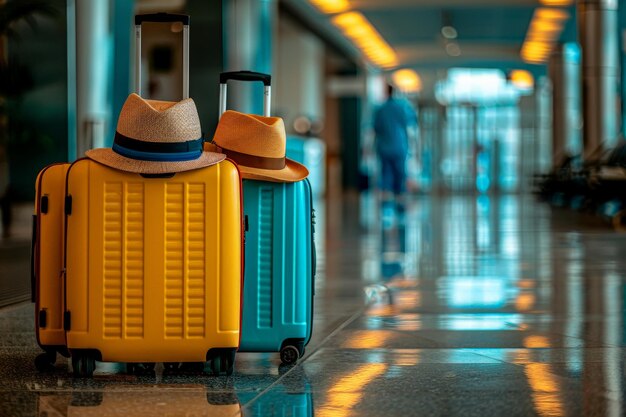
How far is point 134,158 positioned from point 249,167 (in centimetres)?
46

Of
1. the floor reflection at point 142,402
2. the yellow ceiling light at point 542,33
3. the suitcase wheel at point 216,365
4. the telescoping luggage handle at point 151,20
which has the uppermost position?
the yellow ceiling light at point 542,33

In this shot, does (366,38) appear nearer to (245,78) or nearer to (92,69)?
(92,69)

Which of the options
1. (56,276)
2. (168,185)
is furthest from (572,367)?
(56,276)

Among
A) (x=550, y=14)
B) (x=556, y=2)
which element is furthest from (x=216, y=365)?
(x=550, y=14)

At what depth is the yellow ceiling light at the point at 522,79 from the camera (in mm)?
42469

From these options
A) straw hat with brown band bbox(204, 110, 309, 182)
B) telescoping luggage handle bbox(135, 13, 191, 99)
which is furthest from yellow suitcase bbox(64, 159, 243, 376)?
telescoping luggage handle bbox(135, 13, 191, 99)

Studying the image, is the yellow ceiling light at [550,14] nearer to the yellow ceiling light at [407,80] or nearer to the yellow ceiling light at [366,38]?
the yellow ceiling light at [366,38]

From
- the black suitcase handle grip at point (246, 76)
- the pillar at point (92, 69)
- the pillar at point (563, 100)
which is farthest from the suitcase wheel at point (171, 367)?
the pillar at point (563, 100)

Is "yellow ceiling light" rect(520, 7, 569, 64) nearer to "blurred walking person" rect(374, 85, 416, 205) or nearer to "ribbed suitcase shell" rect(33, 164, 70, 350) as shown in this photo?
"blurred walking person" rect(374, 85, 416, 205)

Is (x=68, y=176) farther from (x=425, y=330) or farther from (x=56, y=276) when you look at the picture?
(x=425, y=330)

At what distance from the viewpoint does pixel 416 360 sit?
4.33m

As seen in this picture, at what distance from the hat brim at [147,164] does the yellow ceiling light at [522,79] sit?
38.8 meters

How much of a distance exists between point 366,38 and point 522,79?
13382mm

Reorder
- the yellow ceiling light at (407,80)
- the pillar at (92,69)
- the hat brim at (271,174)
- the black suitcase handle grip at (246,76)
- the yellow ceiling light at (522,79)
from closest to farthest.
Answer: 1. the hat brim at (271,174)
2. the black suitcase handle grip at (246,76)
3. the pillar at (92,69)
4. the yellow ceiling light at (407,80)
5. the yellow ceiling light at (522,79)
